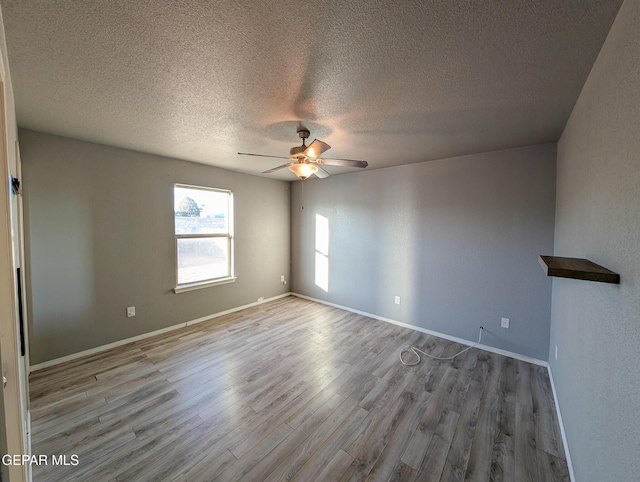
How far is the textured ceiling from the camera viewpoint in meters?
1.12

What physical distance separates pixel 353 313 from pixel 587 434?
129 inches

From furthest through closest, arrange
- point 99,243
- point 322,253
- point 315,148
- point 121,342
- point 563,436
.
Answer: point 322,253, point 121,342, point 99,243, point 315,148, point 563,436

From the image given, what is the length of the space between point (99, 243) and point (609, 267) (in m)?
4.33

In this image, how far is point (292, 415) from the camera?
6.75 feet

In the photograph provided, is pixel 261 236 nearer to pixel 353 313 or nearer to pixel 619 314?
pixel 353 313

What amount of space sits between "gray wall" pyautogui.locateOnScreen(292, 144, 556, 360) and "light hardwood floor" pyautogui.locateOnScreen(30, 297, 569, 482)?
504 mm

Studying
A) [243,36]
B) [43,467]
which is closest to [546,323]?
[243,36]

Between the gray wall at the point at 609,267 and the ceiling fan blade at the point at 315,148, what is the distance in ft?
5.34

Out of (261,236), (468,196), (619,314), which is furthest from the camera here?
(261,236)

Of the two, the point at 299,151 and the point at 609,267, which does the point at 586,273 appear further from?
the point at 299,151

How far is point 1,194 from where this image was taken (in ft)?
3.33

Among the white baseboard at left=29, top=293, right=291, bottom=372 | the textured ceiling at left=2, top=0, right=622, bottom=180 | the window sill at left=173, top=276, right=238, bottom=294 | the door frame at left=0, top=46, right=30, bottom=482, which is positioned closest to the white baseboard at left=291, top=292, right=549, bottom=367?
the window sill at left=173, top=276, right=238, bottom=294

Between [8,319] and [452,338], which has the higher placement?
[8,319]

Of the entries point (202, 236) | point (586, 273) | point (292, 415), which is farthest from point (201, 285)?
point (586, 273)
